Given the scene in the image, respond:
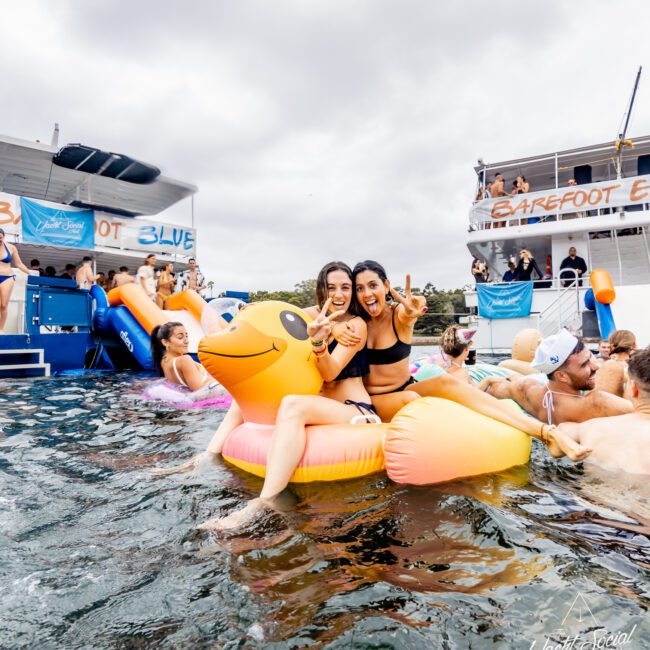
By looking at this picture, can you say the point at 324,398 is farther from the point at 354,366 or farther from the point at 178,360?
the point at 178,360

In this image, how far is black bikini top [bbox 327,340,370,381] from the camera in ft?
10.8

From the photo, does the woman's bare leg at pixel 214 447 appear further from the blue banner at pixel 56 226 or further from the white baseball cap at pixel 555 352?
the blue banner at pixel 56 226

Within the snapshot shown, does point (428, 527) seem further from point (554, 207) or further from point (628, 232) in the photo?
point (628, 232)

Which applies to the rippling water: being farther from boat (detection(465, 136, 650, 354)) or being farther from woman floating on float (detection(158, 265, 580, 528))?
boat (detection(465, 136, 650, 354))

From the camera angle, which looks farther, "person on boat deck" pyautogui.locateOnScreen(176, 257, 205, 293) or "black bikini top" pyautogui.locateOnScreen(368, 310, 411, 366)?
"person on boat deck" pyautogui.locateOnScreen(176, 257, 205, 293)

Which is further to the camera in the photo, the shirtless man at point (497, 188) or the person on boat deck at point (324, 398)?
the shirtless man at point (497, 188)

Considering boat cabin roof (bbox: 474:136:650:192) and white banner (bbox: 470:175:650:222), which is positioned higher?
boat cabin roof (bbox: 474:136:650:192)

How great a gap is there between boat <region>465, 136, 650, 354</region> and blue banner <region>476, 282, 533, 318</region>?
0.03 metres

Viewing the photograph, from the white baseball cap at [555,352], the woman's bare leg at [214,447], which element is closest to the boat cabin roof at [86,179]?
the woman's bare leg at [214,447]

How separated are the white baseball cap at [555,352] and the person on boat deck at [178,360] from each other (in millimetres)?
3900

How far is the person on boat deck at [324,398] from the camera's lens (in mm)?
2617

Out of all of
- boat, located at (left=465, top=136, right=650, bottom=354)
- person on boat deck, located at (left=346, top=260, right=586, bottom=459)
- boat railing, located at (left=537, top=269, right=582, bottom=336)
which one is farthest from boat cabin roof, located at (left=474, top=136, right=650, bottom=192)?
person on boat deck, located at (left=346, top=260, right=586, bottom=459)

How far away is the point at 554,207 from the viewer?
44.1 ft

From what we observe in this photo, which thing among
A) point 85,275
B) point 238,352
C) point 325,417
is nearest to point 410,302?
point 325,417
